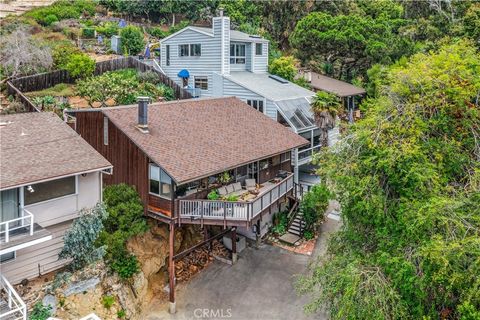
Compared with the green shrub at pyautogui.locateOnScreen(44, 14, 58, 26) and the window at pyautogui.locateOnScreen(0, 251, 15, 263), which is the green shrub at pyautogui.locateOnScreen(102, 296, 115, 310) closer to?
the window at pyautogui.locateOnScreen(0, 251, 15, 263)

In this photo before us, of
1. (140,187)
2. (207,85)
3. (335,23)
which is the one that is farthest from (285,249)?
(335,23)

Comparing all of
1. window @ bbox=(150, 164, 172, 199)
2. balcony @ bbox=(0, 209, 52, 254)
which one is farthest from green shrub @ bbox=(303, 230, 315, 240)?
balcony @ bbox=(0, 209, 52, 254)

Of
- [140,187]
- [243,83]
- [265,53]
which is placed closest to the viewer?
[140,187]

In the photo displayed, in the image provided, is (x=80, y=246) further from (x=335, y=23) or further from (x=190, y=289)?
(x=335, y=23)

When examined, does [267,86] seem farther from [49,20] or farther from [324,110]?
[49,20]

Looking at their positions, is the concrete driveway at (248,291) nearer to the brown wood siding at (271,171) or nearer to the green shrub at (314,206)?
the green shrub at (314,206)
